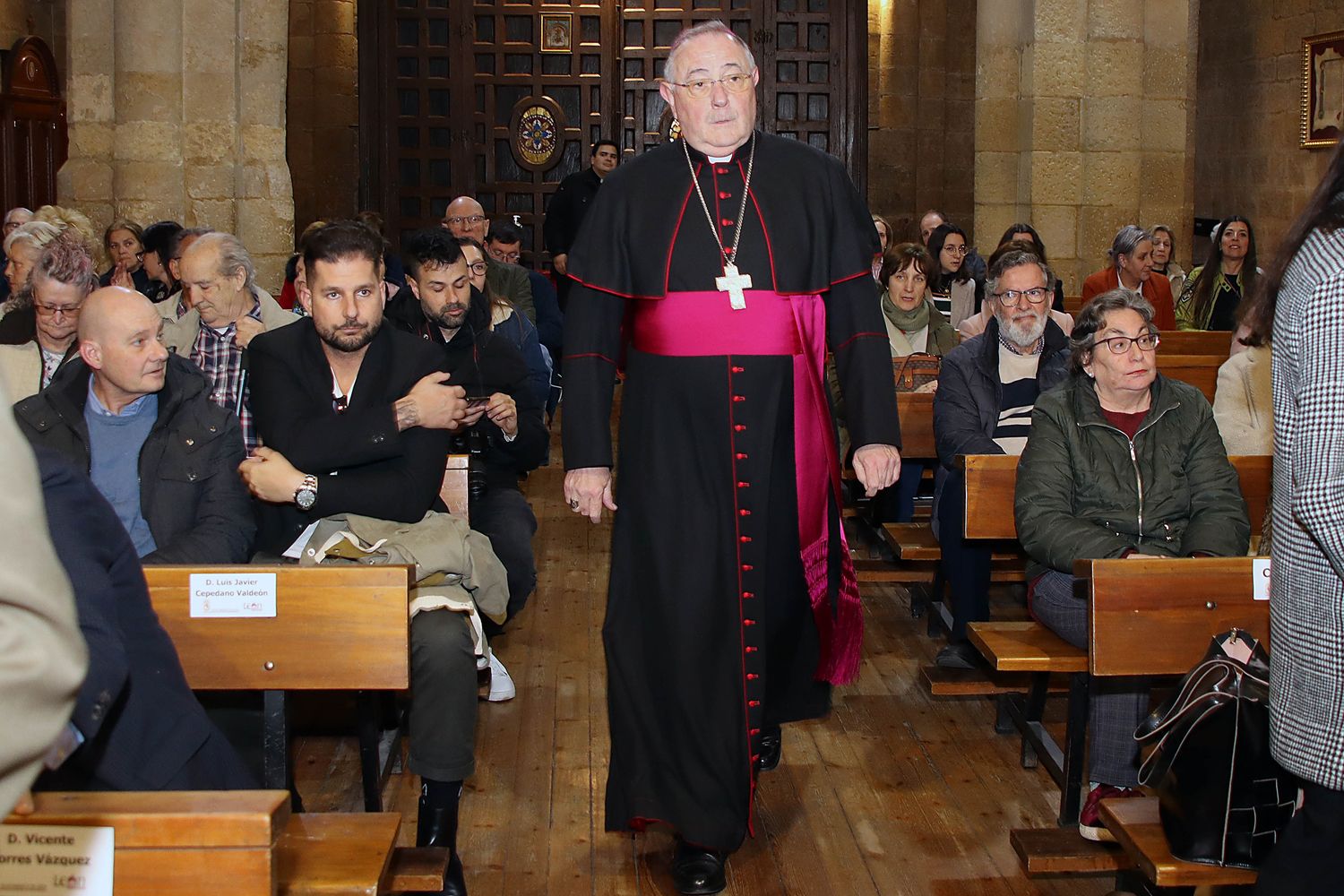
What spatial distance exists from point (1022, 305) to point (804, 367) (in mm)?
2098

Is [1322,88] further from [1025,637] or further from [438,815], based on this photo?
[438,815]

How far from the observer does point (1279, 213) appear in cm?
1516

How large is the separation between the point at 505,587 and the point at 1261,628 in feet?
6.47

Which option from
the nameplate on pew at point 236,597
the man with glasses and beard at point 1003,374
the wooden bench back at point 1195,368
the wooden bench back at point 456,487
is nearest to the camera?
the nameplate on pew at point 236,597

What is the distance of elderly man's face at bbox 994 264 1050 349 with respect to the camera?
564 cm

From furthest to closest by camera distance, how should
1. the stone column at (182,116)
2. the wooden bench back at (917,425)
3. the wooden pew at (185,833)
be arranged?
the stone column at (182,116)
the wooden bench back at (917,425)
the wooden pew at (185,833)

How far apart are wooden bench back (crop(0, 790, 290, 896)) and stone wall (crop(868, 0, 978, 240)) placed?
50.7ft

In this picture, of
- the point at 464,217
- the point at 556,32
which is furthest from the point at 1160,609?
the point at 556,32

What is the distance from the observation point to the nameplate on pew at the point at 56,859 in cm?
173

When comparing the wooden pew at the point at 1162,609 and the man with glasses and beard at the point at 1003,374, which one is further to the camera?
the man with glasses and beard at the point at 1003,374

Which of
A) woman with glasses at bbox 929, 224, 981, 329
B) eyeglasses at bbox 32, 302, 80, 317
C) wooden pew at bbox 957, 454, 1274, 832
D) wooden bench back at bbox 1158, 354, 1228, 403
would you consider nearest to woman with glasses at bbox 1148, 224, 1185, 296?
woman with glasses at bbox 929, 224, 981, 329

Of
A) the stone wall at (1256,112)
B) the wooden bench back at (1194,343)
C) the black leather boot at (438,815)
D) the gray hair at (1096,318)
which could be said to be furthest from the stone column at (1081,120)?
the black leather boot at (438,815)

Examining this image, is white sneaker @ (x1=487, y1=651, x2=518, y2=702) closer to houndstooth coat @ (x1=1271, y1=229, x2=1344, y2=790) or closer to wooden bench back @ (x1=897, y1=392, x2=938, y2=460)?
wooden bench back @ (x1=897, y1=392, x2=938, y2=460)

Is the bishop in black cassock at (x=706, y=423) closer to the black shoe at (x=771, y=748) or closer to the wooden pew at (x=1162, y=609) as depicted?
the black shoe at (x=771, y=748)
